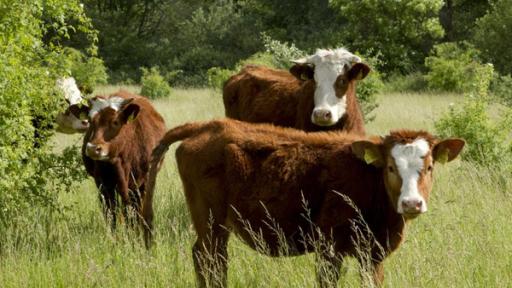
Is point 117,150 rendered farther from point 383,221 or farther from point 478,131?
point 478,131

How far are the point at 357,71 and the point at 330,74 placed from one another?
29 centimetres

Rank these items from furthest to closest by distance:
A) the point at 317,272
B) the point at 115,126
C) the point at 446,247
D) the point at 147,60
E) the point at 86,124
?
the point at 147,60 < the point at 86,124 < the point at 115,126 < the point at 446,247 < the point at 317,272

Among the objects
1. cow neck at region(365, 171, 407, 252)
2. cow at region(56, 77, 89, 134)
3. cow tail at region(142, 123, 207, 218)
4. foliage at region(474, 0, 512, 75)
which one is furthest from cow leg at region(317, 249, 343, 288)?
foliage at region(474, 0, 512, 75)

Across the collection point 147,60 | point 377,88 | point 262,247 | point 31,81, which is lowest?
point 147,60

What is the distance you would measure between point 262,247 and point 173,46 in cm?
4326

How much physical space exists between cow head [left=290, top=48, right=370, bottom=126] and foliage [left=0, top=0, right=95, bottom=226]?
239cm

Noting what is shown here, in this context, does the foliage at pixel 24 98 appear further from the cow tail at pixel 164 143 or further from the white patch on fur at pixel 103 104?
the cow tail at pixel 164 143

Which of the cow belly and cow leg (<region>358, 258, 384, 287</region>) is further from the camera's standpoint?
the cow belly

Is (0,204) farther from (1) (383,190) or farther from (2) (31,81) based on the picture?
(1) (383,190)

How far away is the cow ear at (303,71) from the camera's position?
9.16 meters

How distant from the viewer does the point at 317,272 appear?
5.89 m

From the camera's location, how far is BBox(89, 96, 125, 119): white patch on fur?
870 cm

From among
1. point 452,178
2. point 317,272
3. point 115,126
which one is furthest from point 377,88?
point 317,272

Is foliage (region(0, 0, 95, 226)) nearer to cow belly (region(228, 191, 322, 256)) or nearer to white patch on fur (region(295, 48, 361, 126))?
cow belly (region(228, 191, 322, 256))
